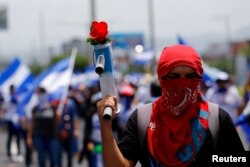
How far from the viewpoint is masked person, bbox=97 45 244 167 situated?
2.75 m

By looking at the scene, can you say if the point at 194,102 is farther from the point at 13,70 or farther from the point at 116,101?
the point at 13,70

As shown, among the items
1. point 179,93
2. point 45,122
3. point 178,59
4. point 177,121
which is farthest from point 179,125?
point 45,122

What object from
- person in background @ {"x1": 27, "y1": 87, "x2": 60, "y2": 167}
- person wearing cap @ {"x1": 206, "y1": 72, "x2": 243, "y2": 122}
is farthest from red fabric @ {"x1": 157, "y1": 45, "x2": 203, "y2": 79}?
person in background @ {"x1": 27, "y1": 87, "x2": 60, "y2": 167}

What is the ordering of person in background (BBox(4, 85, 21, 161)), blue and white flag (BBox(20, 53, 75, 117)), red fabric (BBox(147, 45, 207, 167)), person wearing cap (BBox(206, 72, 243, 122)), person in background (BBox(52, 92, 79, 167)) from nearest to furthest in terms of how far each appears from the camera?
red fabric (BBox(147, 45, 207, 167)), person wearing cap (BBox(206, 72, 243, 122)), person in background (BBox(52, 92, 79, 167)), blue and white flag (BBox(20, 53, 75, 117)), person in background (BBox(4, 85, 21, 161))

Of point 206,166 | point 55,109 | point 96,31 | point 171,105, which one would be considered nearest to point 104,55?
point 96,31

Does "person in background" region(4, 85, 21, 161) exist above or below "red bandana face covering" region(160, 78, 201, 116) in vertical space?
below

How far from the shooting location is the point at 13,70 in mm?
16938

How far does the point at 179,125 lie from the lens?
274 cm

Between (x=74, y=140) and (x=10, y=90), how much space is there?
17.6 ft

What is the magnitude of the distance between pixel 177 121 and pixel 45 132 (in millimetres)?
8218

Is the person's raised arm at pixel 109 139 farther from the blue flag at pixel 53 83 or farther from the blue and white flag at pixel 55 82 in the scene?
the blue flag at pixel 53 83

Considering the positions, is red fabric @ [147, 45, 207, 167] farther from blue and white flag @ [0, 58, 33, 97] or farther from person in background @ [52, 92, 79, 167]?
blue and white flag @ [0, 58, 33, 97]

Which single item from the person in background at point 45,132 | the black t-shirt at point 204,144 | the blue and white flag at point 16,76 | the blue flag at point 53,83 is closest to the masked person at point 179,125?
the black t-shirt at point 204,144

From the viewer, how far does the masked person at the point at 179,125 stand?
9.01 ft
